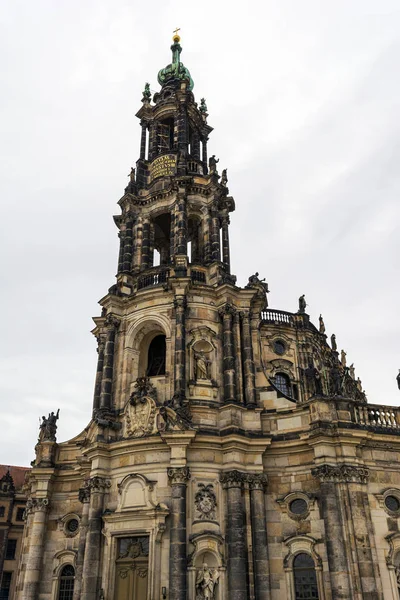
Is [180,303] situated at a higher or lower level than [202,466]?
higher

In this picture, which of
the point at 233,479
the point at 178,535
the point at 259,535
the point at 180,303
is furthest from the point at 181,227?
the point at 259,535

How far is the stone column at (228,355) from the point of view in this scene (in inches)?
1009

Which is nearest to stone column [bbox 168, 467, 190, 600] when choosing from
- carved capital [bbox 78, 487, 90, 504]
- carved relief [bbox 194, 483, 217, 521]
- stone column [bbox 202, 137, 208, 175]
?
carved relief [bbox 194, 483, 217, 521]

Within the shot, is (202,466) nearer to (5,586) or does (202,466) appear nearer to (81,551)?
(81,551)

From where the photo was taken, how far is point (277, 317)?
35.8 metres

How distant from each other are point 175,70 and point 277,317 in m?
20.1

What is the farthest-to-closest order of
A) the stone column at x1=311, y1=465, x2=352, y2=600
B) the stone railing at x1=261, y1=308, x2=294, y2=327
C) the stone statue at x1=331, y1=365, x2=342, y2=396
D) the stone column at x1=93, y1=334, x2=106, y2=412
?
the stone railing at x1=261, y1=308, x2=294, y2=327 → the stone column at x1=93, y1=334, x2=106, y2=412 → the stone statue at x1=331, y1=365, x2=342, y2=396 → the stone column at x1=311, y1=465, x2=352, y2=600

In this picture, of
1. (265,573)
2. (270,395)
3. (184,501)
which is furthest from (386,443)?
(184,501)

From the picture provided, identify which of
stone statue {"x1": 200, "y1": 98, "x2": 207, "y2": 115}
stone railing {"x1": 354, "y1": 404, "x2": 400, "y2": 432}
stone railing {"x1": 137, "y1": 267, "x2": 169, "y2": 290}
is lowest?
stone railing {"x1": 354, "y1": 404, "x2": 400, "y2": 432}

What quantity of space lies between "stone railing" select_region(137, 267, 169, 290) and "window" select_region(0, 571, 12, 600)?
36757 millimetres

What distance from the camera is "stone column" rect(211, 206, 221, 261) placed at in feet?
99.4

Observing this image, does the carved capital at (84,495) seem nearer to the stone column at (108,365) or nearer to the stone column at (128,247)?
the stone column at (108,365)

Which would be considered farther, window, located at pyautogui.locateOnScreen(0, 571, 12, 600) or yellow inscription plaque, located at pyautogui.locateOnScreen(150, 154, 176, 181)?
window, located at pyautogui.locateOnScreen(0, 571, 12, 600)

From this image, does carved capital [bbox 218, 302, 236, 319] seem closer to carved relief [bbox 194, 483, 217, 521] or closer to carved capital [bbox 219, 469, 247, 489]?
carved capital [bbox 219, 469, 247, 489]
